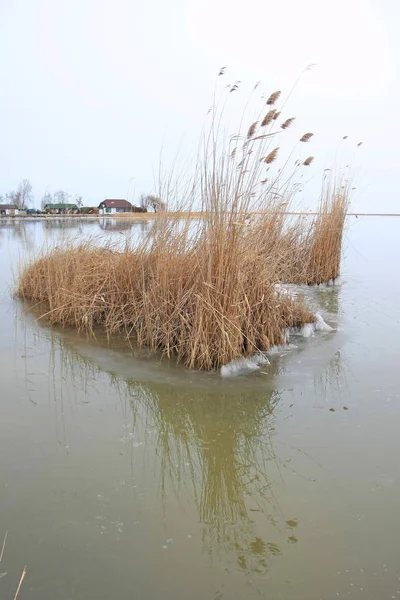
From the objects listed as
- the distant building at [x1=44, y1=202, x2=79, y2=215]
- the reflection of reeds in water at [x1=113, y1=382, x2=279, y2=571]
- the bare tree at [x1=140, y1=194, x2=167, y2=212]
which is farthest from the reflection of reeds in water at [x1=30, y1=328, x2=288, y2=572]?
the distant building at [x1=44, y1=202, x2=79, y2=215]

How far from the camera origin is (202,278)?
343cm

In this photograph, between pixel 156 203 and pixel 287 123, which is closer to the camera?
pixel 287 123

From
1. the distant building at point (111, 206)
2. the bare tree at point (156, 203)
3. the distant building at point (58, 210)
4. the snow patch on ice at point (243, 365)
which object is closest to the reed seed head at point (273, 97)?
the bare tree at point (156, 203)

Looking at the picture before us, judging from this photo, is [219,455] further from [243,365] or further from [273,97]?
[273,97]

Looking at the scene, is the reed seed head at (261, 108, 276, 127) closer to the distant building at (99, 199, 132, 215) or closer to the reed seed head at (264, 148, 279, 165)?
the reed seed head at (264, 148, 279, 165)

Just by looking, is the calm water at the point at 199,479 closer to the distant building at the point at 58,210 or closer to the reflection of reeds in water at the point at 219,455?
the reflection of reeds in water at the point at 219,455

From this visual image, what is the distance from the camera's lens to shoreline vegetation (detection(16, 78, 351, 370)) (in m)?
3.33

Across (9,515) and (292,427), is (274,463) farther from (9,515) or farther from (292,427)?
(9,515)

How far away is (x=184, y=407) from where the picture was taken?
9.04ft

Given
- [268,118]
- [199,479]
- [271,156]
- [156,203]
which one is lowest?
[199,479]

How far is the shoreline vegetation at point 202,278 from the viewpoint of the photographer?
3.33m

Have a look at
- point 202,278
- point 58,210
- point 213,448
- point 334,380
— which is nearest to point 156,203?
point 202,278

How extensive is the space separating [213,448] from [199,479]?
0.95 ft

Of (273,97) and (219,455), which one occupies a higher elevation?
(273,97)
